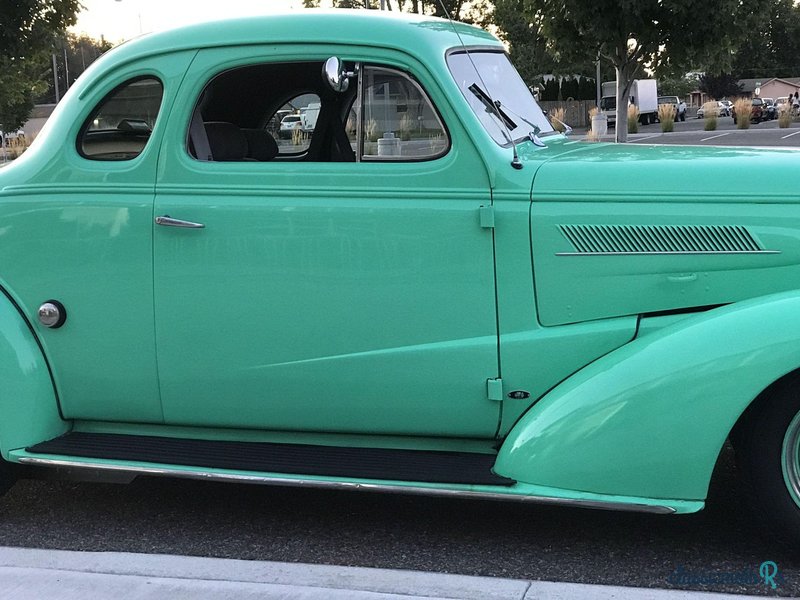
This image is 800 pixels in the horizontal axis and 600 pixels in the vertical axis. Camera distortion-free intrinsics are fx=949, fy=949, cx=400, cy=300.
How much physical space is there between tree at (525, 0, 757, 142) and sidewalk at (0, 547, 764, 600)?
12.1 metres

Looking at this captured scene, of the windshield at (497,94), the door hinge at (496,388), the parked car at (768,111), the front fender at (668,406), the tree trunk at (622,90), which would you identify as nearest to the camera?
the front fender at (668,406)

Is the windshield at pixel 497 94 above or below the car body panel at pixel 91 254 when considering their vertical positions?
above

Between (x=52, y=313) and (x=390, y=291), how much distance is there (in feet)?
4.43

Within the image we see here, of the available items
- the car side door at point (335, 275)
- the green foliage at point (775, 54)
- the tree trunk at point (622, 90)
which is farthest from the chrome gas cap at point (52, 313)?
the green foliage at point (775, 54)

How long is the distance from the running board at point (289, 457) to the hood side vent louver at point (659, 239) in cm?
84

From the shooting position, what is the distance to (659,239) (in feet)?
10.8

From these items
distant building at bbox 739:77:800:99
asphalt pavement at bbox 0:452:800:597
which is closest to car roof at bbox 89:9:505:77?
asphalt pavement at bbox 0:452:800:597

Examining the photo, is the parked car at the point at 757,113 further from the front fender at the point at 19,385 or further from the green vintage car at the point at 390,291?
the front fender at the point at 19,385

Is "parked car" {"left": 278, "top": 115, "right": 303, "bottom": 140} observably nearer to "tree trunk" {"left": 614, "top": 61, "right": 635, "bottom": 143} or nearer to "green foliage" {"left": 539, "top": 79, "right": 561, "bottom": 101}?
"tree trunk" {"left": 614, "top": 61, "right": 635, "bottom": 143}

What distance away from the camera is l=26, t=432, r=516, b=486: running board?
3299 millimetres

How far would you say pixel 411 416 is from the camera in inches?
137

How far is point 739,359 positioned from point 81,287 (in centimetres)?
242

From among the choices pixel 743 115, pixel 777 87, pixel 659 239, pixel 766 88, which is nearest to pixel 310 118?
pixel 659 239

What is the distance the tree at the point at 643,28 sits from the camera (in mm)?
13688
